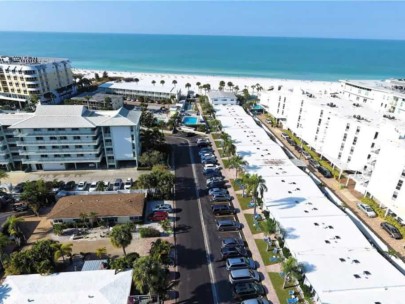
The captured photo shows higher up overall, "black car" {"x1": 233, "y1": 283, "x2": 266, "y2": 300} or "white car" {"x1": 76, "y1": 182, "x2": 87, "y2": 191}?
"white car" {"x1": 76, "y1": 182, "x2": 87, "y2": 191}

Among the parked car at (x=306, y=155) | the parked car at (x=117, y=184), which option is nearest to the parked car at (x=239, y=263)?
the parked car at (x=117, y=184)

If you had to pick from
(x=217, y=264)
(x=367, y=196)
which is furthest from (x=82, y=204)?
(x=367, y=196)

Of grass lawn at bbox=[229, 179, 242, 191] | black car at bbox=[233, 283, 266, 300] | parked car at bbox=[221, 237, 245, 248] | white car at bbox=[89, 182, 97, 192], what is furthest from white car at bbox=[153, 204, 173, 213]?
black car at bbox=[233, 283, 266, 300]

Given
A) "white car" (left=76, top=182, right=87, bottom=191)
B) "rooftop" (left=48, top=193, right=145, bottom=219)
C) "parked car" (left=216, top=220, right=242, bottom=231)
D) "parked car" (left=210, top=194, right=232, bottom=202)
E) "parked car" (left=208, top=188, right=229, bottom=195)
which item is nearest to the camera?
"rooftop" (left=48, top=193, right=145, bottom=219)

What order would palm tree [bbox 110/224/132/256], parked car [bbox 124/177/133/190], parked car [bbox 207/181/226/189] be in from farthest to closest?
1. parked car [bbox 207/181/226/189]
2. parked car [bbox 124/177/133/190]
3. palm tree [bbox 110/224/132/256]

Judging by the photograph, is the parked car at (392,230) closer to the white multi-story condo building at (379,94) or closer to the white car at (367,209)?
the white car at (367,209)

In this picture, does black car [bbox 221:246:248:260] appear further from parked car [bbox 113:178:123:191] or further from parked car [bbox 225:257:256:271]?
parked car [bbox 113:178:123:191]

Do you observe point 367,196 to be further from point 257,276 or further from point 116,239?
point 116,239
